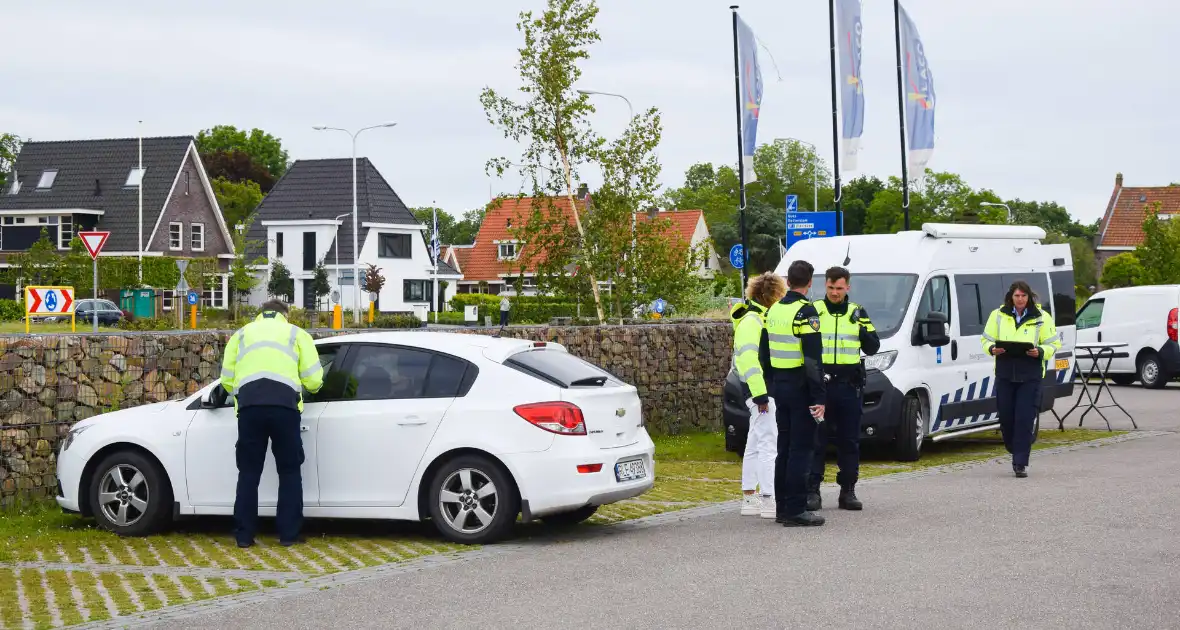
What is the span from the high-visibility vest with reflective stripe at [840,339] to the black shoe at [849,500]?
1146 mm

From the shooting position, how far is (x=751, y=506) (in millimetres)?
11367

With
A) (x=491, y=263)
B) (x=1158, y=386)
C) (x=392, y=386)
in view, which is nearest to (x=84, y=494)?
(x=392, y=386)

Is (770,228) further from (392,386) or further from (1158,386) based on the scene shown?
(392,386)

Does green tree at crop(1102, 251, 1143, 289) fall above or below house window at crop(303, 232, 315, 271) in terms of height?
below

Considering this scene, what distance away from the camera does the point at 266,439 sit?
10109 mm

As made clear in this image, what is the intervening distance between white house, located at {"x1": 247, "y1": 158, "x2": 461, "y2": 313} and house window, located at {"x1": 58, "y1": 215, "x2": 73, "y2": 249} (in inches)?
421

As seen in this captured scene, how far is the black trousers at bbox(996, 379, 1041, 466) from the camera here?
14.2 metres

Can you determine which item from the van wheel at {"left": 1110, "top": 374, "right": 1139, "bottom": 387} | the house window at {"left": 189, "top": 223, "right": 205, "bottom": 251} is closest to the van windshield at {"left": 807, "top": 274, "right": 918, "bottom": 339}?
the van wheel at {"left": 1110, "top": 374, "right": 1139, "bottom": 387}

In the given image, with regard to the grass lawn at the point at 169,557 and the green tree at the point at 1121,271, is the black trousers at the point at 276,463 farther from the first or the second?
the green tree at the point at 1121,271

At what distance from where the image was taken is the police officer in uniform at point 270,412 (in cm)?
999

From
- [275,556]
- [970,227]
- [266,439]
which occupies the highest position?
[970,227]

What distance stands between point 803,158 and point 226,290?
231 feet

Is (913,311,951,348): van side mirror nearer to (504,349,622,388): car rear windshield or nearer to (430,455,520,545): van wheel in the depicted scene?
(504,349,622,388): car rear windshield

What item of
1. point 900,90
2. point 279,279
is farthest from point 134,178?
point 900,90
